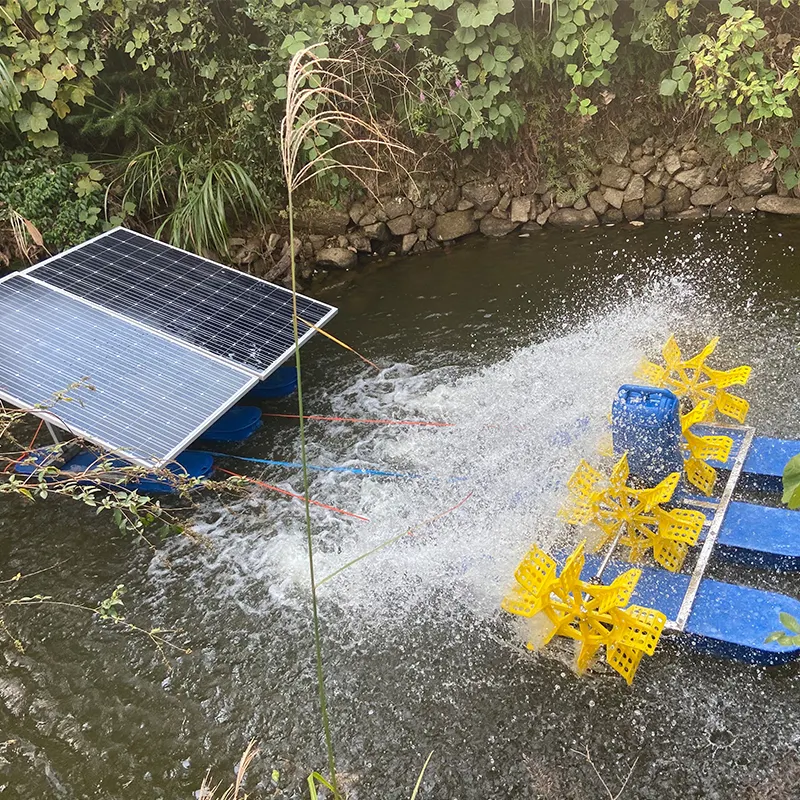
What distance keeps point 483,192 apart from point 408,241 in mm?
1019

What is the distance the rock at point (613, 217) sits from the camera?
341 inches

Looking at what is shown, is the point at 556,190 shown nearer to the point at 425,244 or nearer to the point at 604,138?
the point at 604,138

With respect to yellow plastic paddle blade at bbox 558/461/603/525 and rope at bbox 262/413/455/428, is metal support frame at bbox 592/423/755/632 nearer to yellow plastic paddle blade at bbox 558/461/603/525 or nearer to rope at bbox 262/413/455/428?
yellow plastic paddle blade at bbox 558/461/603/525

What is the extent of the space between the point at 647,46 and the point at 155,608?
7.22 m

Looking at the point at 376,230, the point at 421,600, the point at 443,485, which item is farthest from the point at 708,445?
the point at 376,230

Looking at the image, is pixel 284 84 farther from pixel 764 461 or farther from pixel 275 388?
pixel 764 461

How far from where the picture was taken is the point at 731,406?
5.64 m

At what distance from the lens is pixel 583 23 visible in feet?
24.5

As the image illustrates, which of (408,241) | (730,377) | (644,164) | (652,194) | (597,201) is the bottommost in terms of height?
(408,241)

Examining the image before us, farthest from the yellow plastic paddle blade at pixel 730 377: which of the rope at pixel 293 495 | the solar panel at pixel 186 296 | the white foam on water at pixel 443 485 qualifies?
the solar panel at pixel 186 296

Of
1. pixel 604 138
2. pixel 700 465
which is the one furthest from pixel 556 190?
pixel 700 465

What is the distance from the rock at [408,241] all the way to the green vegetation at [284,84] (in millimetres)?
864

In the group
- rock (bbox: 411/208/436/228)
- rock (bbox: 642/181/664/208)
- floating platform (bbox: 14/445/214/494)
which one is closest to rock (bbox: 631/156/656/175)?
rock (bbox: 642/181/664/208)

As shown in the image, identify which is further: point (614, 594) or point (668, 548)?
point (668, 548)
